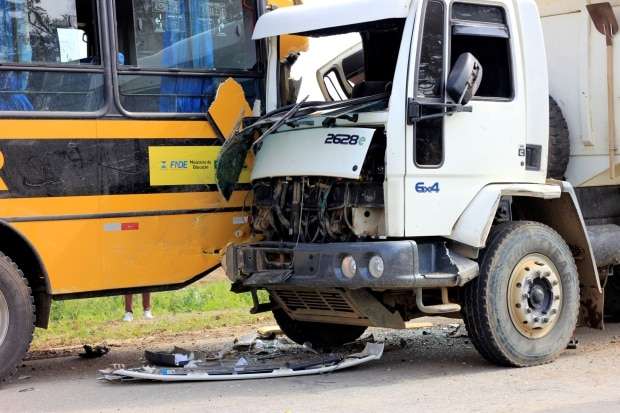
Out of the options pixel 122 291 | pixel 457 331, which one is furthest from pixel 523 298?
pixel 122 291

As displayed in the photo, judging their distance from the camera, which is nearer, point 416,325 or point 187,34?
point 187,34

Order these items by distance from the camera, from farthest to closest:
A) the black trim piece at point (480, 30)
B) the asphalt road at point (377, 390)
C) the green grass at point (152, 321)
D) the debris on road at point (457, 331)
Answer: the green grass at point (152, 321) < the debris on road at point (457, 331) < the black trim piece at point (480, 30) < the asphalt road at point (377, 390)

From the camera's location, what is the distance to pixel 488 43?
331 inches

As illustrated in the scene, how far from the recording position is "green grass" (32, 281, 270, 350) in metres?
11.1

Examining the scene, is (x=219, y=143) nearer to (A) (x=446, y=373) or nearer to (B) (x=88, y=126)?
(B) (x=88, y=126)

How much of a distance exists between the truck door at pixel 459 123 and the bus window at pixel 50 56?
242 cm

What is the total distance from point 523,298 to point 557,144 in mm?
1861

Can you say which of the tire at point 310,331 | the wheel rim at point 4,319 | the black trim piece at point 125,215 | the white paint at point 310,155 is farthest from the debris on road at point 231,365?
the white paint at point 310,155

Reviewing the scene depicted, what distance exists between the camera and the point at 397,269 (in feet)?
25.0

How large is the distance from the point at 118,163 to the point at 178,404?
203 centimetres

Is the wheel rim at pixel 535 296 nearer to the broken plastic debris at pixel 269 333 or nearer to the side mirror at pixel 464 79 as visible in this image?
the side mirror at pixel 464 79

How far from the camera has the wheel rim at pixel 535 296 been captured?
8.19 meters

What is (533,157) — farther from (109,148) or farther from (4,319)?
(4,319)

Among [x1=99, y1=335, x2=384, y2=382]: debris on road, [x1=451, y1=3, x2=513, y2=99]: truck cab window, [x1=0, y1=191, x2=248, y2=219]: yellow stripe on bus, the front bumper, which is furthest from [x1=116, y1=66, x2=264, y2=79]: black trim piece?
[x1=99, y1=335, x2=384, y2=382]: debris on road
